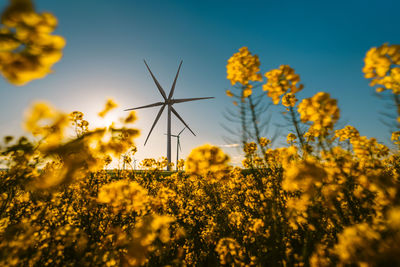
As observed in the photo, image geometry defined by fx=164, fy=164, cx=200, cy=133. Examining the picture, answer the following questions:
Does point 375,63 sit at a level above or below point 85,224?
above

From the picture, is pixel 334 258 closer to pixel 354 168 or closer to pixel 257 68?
pixel 354 168

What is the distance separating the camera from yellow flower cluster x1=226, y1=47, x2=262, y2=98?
2.62 metres

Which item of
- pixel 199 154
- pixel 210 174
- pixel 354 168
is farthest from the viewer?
pixel 210 174

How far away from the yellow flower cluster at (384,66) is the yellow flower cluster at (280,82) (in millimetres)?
754

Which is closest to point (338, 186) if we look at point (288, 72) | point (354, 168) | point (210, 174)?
point (354, 168)

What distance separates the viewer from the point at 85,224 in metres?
5.04

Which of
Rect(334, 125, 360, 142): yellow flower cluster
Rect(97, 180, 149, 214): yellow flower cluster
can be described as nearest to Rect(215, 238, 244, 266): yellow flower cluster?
Rect(97, 180, 149, 214): yellow flower cluster

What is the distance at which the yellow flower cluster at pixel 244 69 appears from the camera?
103 inches

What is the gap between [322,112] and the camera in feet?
7.21

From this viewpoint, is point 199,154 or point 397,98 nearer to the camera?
point 397,98

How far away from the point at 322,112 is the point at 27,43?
9.35 feet

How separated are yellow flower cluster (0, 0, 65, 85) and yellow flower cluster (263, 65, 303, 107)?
2.55 m

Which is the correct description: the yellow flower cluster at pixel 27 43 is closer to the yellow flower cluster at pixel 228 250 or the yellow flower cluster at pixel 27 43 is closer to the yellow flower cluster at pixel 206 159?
the yellow flower cluster at pixel 206 159

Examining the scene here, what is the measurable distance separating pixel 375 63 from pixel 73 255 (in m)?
6.10
